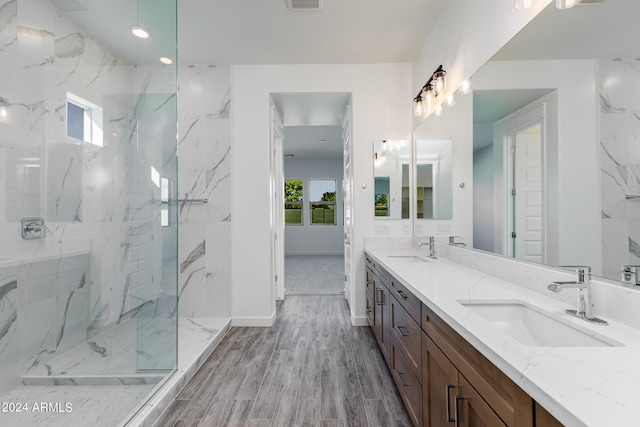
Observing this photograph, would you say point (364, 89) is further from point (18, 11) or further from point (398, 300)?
point (18, 11)

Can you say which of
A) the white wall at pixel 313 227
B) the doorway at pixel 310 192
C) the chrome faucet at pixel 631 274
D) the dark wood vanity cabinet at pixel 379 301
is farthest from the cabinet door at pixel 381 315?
the white wall at pixel 313 227

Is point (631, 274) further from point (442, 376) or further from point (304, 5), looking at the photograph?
point (304, 5)

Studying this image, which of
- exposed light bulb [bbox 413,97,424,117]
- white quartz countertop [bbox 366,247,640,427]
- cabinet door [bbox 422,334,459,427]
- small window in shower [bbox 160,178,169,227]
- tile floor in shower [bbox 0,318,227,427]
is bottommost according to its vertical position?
tile floor in shower [bbox 0,318,227,427]

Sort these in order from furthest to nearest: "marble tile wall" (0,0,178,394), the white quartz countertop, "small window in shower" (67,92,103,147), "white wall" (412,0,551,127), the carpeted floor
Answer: the carpeted floor
"small window in shower" (67,92,103,147)
"marble tile wall" (0,0,178,394)
"white wall" (412,0,551,127)
the white quartz countertop

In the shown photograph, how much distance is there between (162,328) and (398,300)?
1687 mm

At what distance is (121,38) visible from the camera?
78.3 inches

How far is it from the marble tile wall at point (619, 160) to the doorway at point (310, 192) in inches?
93.2

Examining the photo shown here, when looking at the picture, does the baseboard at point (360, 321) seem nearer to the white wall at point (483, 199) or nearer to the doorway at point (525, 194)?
the white wall at point (483, 199)

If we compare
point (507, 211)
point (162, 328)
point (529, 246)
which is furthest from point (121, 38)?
point (529, 246)

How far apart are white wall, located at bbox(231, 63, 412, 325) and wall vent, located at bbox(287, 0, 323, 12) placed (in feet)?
2.78

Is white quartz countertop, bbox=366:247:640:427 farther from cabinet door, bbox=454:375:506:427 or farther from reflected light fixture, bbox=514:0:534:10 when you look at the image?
reflected light fixture, bbox=514:0:534:10

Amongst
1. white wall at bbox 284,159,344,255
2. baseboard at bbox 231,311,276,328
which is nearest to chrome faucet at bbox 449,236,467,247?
baseboard at bbox 231,311,276,328

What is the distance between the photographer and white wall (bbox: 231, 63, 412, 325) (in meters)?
3.18

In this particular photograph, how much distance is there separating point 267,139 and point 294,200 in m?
5.85
